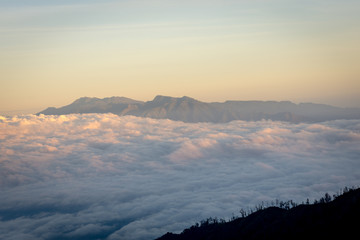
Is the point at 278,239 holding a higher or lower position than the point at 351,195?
lower

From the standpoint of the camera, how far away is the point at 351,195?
195m

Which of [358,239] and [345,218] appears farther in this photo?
[345,218]

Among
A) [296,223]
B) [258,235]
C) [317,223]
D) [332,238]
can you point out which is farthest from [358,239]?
[258,235]

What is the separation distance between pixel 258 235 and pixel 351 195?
5301 cm

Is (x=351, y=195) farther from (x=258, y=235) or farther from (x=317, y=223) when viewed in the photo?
(x=258, y=235)

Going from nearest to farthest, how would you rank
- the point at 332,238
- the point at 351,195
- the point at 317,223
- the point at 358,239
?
the point at 358,239
the point at 332,238
the point at 317,223
the point at 351,195

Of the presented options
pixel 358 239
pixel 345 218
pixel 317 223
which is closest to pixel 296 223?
pixel 317 223

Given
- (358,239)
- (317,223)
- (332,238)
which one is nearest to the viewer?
(358,239)

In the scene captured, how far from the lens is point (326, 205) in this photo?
19962 cm

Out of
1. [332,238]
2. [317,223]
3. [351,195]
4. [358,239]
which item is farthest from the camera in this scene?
[351,195]

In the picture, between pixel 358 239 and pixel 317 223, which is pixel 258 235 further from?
pixel 358 239

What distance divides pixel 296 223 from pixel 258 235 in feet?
67.8

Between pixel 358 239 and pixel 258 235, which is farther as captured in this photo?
pixel 258 235

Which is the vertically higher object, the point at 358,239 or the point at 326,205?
the point at 326,205
